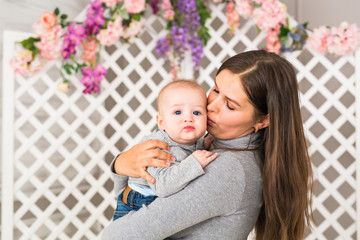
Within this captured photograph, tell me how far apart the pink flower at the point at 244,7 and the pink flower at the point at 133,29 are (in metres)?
0.65

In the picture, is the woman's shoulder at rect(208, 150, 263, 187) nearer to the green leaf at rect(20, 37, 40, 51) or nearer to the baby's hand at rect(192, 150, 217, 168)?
the baby's hand at rect(192, 150, 217, 168)

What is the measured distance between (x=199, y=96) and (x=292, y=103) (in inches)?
11.3

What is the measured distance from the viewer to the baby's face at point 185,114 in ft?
3.93

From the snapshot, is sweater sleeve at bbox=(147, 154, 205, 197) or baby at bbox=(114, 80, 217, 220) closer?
sweater sleeve at bbox=(147, 154, 205, 197)

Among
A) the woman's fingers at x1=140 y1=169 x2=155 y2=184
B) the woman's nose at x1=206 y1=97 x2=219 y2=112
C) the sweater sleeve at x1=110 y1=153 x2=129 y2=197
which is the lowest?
the sweater sleeve at x1=110 y1=153 x2=129 y2=197

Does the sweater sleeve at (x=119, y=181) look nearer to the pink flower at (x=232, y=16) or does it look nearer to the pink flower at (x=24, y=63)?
the pink flower at (x=24, y=63)

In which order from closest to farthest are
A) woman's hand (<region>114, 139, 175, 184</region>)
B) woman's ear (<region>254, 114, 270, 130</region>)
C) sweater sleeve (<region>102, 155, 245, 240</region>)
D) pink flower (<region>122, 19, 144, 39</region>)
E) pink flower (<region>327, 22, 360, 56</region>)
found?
sweater sleeve (<region>102, 155, 245, 240</region>), woman's hand (<region>114, 139, 175, 184</region>), woman's ear (<region>254, 114, 270, 130</region>), pink flower (<region>327, 22, 360, 56</region>), pink flower (<region>122, 19, 144, 39</region>)

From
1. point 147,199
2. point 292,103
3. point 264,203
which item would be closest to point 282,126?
point 292,103

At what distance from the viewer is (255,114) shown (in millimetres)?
1193

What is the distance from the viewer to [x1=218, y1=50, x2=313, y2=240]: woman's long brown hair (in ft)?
3.74

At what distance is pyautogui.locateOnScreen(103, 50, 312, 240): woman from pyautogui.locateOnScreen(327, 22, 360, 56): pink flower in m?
1.35

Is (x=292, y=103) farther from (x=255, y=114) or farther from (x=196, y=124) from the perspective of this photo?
(x=196, y=124)

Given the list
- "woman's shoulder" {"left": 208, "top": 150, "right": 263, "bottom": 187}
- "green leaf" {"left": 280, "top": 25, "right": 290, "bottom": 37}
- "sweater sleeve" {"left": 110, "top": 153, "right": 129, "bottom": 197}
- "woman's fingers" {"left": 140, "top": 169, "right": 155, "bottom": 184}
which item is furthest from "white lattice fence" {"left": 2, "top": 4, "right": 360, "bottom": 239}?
"woman's shoulder" {"left": 208, "top": 150, "right": 263, "bottom": 187}

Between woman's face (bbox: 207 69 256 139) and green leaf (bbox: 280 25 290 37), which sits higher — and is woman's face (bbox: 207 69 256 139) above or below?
below
